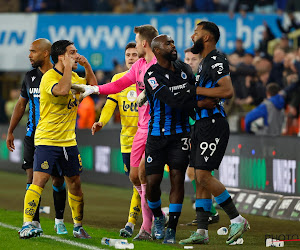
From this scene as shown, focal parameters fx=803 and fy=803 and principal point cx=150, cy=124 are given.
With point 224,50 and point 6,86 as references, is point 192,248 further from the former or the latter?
point 6,86

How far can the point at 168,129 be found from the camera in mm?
8867

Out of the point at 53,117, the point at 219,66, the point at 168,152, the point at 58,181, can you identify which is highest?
the point at 219,66

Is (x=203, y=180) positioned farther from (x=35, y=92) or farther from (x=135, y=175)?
(x=35, y=92)

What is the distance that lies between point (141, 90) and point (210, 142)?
131 cm

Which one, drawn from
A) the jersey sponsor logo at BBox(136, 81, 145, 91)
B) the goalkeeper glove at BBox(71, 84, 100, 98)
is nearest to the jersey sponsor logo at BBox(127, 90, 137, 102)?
the jersey sponsor logo at BBox(136, 81, 145, 91)

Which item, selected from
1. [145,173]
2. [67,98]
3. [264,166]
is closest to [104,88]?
[67,98]

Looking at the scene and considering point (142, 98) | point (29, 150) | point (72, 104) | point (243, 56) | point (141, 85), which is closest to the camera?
point (142, 98)

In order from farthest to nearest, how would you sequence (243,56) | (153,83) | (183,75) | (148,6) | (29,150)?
1. (148,6)
2. (243,56)
3. (29,150)
4. (183,75)
5. (153,83)

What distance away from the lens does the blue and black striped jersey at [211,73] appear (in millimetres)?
8570

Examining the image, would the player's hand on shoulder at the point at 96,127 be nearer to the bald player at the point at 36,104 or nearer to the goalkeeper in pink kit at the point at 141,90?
the goalkeeper in pink kit at the point at 141,90

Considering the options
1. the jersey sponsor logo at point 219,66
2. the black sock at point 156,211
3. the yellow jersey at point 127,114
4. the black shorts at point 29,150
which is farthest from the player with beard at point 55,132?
the jersey sponsor logo at point 219,66

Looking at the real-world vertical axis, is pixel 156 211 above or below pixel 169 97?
below

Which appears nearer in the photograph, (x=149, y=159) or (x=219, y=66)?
(x=219, y=66)

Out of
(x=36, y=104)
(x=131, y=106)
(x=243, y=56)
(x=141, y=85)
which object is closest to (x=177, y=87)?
(x=141, y=85)
